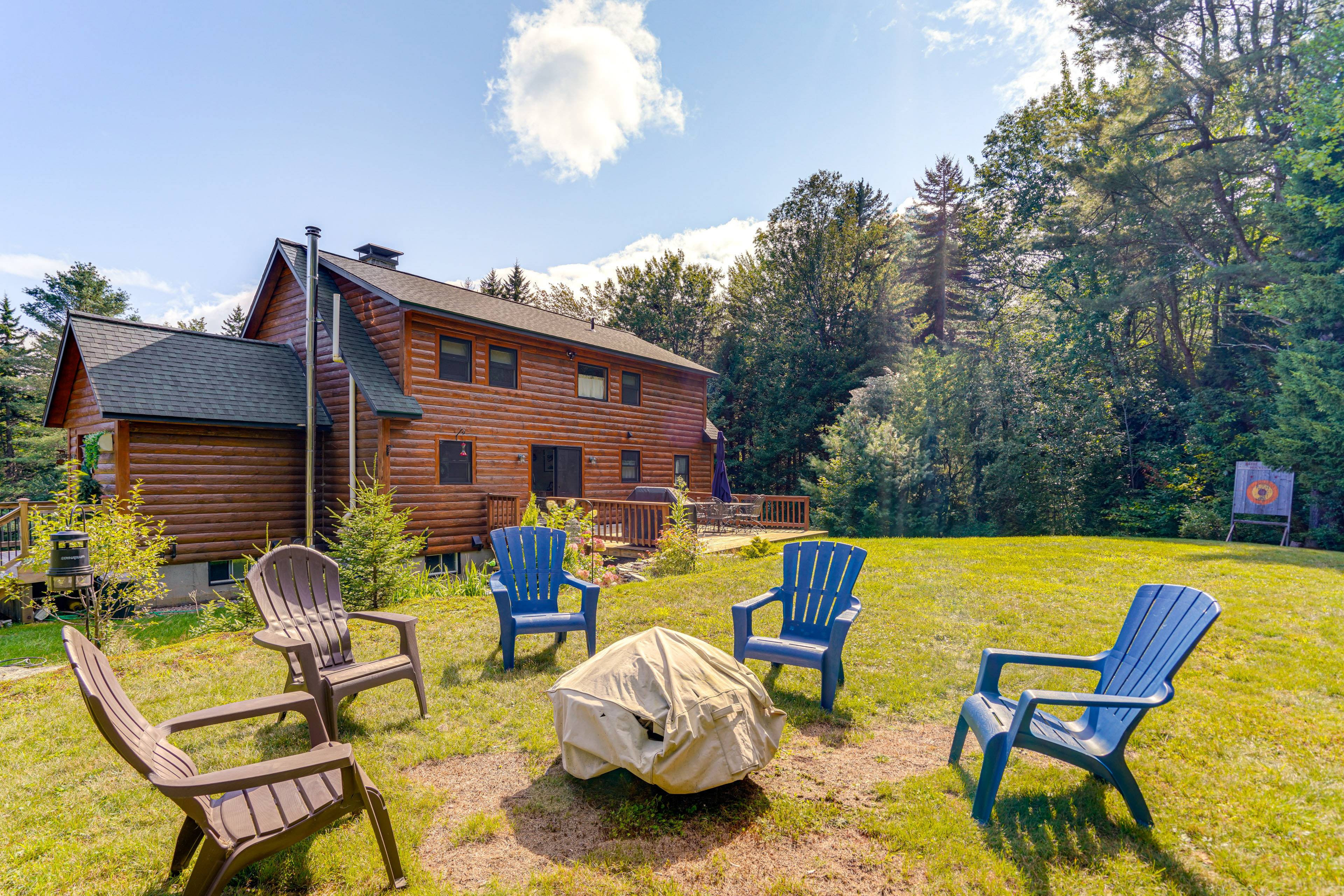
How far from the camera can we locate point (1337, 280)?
11109mm

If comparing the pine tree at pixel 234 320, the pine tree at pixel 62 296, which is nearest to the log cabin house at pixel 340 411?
the pine tree at pixel 62 296

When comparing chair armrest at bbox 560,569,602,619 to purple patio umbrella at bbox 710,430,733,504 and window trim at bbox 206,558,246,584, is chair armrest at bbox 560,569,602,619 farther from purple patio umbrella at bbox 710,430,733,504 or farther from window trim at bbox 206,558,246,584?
purple patio umbrella at bbox 710,430,733,504

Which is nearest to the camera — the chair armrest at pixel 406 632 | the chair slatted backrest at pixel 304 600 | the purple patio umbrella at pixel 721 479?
the chair slatted backrest at pixel 304 600

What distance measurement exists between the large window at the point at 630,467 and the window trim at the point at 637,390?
4.48 feet

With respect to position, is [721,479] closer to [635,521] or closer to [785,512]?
[785,512]

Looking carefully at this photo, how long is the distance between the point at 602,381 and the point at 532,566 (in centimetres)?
1060

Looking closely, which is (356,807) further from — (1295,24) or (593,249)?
(593,249)

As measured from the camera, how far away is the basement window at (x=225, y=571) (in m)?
10.0

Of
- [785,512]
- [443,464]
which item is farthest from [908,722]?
[785,512]

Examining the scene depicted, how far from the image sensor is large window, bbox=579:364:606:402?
14.7 meters

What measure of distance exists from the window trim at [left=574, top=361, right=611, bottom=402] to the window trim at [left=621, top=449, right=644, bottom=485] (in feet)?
5.09

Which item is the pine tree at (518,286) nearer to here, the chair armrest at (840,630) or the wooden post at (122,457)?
the wooden post at (122,457)

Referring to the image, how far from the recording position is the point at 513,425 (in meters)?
13.0

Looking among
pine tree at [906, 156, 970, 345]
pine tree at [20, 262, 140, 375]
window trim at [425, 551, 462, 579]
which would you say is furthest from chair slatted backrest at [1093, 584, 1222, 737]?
pine tree at [20, 262, 140, 375]
